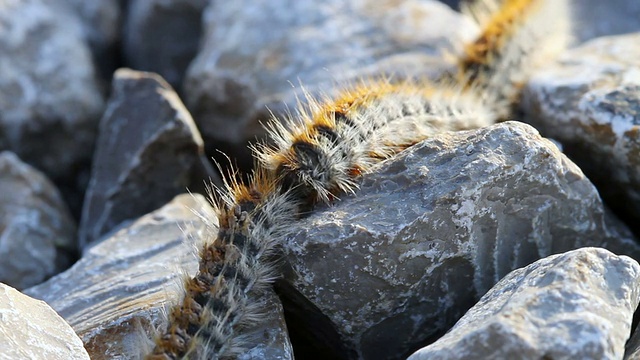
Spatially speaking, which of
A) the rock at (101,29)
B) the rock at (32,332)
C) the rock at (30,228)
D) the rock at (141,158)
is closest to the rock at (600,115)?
the rock at (141,158)

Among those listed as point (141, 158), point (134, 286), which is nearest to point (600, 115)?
point (134, 286)

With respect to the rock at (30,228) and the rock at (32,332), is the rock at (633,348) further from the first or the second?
the rock at (30,228)

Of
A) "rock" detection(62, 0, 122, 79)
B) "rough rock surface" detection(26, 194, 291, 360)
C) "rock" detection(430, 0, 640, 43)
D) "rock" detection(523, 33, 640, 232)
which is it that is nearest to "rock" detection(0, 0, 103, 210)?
"rock" detection(62, 0, 122, 79)

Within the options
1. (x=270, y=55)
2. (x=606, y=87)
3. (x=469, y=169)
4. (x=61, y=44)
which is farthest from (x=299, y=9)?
(x=469, y=169)

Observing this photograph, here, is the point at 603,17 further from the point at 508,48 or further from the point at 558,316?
the point at 558,316

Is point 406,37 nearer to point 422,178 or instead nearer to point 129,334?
point 422,178

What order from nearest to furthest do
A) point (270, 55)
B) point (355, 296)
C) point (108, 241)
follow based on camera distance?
point (355, 296), point (108, 241), point (270, 55)

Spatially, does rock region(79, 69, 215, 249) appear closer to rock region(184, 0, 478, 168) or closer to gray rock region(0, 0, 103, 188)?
rock region(184, 0, 478, 168)
